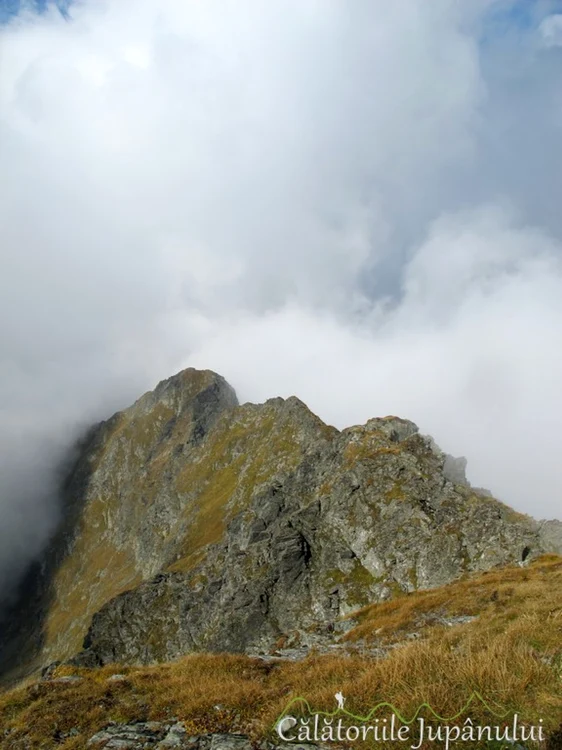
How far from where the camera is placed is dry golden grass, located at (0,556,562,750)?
9.52m

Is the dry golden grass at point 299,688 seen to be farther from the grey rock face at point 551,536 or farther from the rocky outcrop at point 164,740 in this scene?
the grey rock face at point 551,536

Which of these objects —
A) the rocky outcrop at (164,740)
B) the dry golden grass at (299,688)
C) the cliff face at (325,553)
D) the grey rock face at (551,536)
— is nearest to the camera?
the dry golden grass at (299,688)

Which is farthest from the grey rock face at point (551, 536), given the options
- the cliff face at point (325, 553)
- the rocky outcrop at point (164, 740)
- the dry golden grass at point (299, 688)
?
the rocky outcrop at point (164, 740)

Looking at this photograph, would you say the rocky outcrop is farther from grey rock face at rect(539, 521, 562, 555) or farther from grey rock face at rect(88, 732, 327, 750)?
grey rock face at rect(539, 521, 562, 555)

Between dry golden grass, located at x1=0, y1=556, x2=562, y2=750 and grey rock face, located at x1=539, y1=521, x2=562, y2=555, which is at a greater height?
grey rock face, located at x1=539, y1=521, x2=562, y2=555

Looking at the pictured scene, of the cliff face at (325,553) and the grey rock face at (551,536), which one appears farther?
the cliff face at (325,553)

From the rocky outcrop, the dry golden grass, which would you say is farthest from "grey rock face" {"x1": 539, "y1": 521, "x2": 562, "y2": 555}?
the rocky outcrop

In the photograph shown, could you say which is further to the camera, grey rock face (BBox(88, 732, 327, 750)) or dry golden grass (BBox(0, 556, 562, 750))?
grey rock face (BBox(88, 732, 327, 750))

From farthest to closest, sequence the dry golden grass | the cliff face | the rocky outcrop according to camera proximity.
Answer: the cliff face → the rocky outcrop → the dry golden grass

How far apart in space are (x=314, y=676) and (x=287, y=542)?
87.5 meters

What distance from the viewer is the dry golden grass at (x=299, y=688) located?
9.52m

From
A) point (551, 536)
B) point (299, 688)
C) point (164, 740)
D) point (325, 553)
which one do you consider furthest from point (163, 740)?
point (325, 553)

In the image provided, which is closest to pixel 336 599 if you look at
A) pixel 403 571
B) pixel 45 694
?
pixel 403 571

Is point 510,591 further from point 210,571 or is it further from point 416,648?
point 210,571
